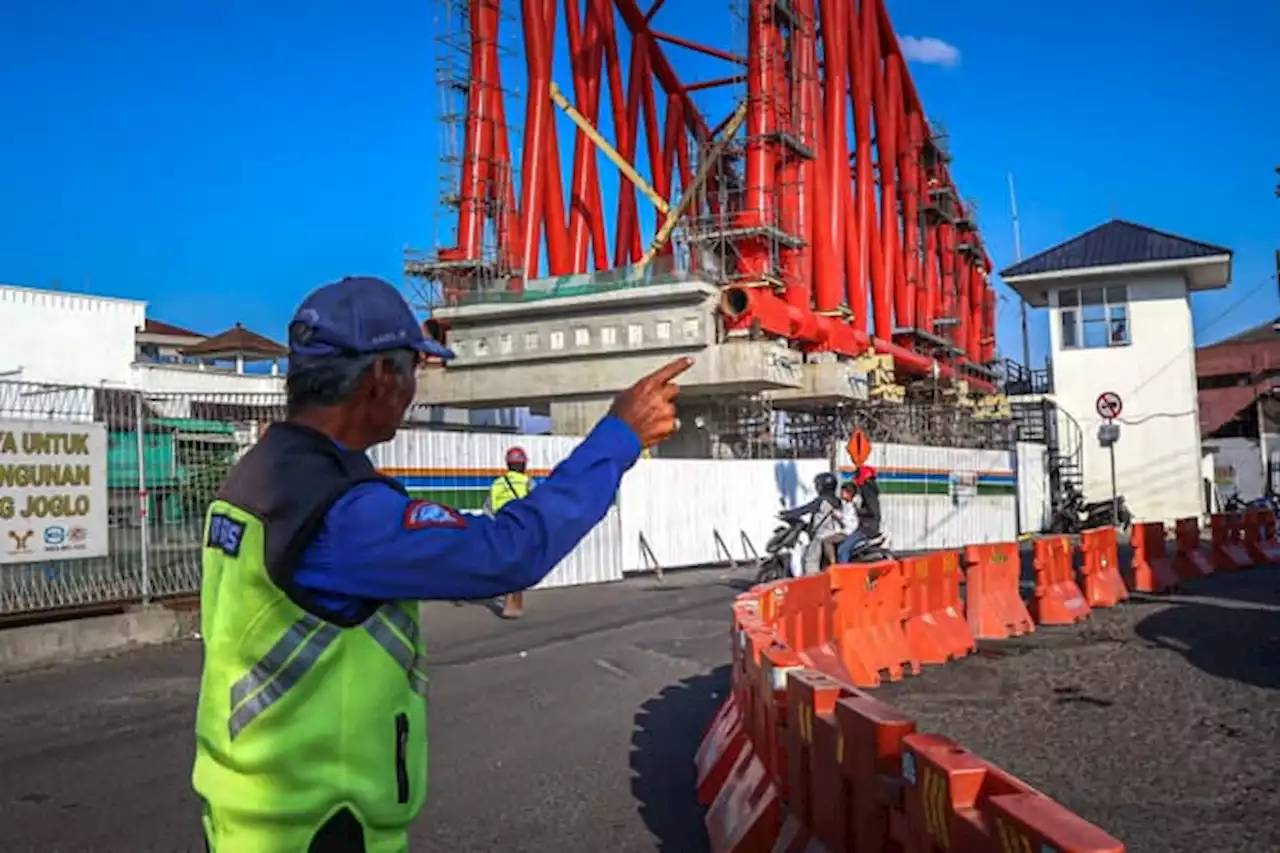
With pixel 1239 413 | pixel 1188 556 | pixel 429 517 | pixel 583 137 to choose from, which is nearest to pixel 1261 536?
pixel 1188 556

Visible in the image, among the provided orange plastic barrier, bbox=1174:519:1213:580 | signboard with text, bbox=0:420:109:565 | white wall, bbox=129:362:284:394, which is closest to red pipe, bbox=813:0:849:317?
white wall, bbox=129:362:284:394

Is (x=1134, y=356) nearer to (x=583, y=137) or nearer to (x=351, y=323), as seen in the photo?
(x=583, y=137)

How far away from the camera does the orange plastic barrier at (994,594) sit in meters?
12.4

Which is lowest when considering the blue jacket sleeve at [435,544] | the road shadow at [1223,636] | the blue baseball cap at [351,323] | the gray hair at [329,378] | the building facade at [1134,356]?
the road shadow at [1223,636]

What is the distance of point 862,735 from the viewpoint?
390cm

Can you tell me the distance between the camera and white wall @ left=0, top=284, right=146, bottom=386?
36.2 m

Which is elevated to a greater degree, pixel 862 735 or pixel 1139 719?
pixel 862 735

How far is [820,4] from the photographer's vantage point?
4450cm

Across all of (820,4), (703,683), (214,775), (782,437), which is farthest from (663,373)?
(820,4)

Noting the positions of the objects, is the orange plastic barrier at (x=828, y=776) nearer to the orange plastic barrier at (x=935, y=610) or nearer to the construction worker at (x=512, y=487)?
the orange plastic barrier at (x=935, y=610)

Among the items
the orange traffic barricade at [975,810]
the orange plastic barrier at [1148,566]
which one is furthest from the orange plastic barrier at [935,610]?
the orange traffic barricade at [975,810]

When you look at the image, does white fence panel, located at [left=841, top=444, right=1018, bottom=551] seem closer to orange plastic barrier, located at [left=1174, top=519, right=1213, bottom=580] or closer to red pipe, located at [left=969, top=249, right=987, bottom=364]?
orange plastic barrier, located at [left=1174, top=519, right=1213, bottom=580]

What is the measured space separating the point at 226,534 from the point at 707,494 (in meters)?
20.4

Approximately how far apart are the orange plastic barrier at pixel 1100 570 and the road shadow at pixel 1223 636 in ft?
2.64
